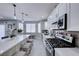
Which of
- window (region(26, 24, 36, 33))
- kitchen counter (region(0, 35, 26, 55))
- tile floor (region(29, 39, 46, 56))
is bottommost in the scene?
tile floor (region(29, 39, 46, 56))

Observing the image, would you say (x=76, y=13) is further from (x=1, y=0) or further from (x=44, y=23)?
(x=44, y=23)

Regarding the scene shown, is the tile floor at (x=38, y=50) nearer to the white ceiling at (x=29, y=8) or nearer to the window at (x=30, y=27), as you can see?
the white ceiling at (x=29, y=8)

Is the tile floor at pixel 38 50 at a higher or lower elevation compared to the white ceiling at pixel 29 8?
lower


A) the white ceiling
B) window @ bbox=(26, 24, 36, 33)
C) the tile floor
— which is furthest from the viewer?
window @ bbox=(26, 24, 36, 33)

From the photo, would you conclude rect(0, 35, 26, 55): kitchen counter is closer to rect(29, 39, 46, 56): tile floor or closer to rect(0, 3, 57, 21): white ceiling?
rect(0, 3, 57, 21): white ceiling

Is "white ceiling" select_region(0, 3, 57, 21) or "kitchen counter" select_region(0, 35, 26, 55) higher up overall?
"white ceiling" select_region(0, 3, 57, 21)

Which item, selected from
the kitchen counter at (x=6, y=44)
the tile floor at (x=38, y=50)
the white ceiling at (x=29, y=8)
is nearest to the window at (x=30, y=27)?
the tile floor at (x=38, y=50)

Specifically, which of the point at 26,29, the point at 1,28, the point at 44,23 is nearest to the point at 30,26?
the point at 26,29

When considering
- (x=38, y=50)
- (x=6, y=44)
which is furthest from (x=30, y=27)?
(x=6, y=44)

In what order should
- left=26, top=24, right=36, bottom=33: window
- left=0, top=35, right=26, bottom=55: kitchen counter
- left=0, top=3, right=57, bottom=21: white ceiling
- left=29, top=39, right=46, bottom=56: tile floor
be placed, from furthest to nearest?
1. left=26, top=24, right=36, bottom=33: window
2. left=29, top=39, right=46, bottom=56: tile floor
3. left=0, top=3, right=57, bottom=21: white ceiling
4. left=0, top=35, right=26, bottom=55: kitchen counter

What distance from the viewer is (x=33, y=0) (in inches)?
70.9

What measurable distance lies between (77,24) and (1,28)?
33.2 ft

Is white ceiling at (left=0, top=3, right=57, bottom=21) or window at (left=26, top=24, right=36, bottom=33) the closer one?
white ceiling at (left=0, top=3, right=57, bottom=21)

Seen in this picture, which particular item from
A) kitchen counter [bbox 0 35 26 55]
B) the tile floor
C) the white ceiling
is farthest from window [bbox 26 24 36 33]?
kitchen counter [bbox 0 35 26 55]
